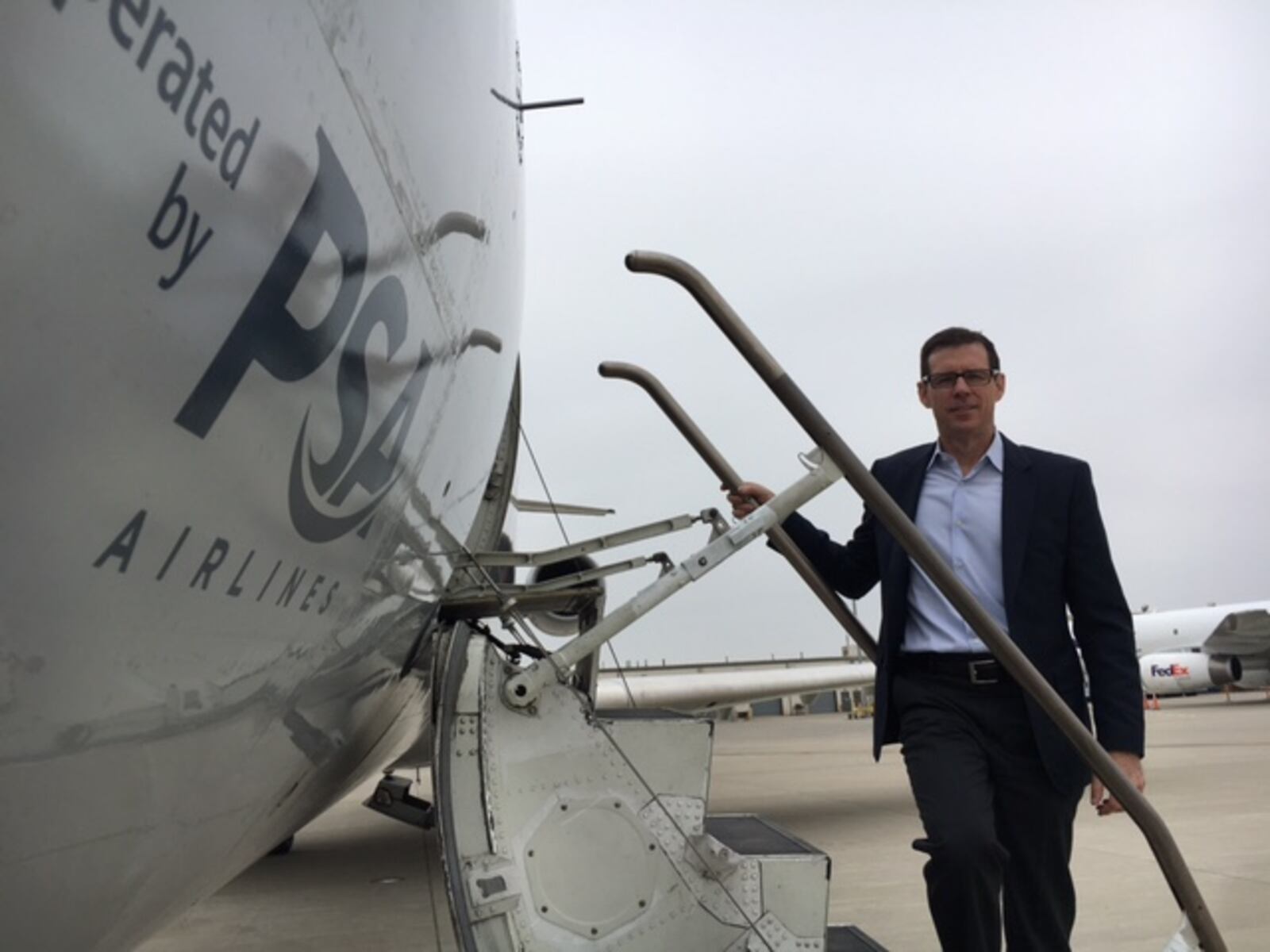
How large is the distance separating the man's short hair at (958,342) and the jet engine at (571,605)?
1.17m

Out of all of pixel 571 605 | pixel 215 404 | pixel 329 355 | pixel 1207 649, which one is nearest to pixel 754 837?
pixel 571 605

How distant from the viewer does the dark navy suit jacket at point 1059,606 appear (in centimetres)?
278

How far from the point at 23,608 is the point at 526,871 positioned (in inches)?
79.9

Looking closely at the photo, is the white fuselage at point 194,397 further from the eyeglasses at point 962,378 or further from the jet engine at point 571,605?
the jet engine at point 571,605

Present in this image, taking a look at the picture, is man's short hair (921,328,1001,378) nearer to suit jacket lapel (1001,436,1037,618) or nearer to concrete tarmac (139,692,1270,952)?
suit jacket lapel (1001,436,1037,618)

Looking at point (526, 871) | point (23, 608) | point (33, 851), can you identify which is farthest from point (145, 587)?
point (526, 871)

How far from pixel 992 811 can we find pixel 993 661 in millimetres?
362

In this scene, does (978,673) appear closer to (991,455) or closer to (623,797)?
(991,455)

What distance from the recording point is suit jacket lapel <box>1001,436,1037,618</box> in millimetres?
2898

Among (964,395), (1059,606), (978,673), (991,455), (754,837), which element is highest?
(964,395)

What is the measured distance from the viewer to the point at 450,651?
3.22 m

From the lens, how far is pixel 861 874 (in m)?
6.58

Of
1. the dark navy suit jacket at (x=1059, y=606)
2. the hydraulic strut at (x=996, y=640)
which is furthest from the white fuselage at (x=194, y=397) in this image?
the dark navy suit jacket at (x=1059, y=606)

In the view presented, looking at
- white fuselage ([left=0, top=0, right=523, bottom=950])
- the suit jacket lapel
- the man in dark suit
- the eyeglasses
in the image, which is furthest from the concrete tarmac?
white fuselage ([left=0, top=0, right=523, bottom=950])
